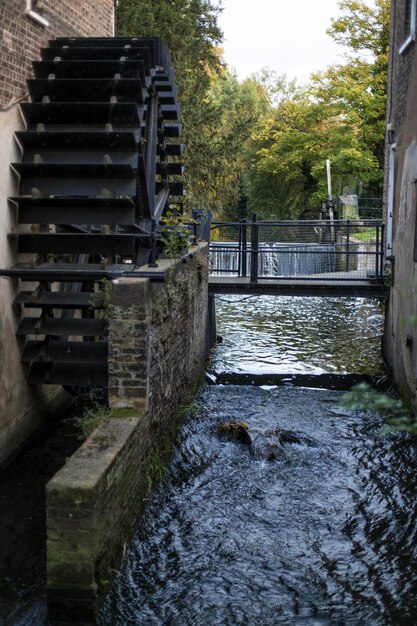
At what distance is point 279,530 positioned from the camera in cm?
524

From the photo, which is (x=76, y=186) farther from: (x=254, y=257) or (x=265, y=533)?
(x=265, y=533)

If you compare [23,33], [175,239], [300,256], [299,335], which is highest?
[23,33]

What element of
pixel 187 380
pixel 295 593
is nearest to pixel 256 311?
pixel 187 380

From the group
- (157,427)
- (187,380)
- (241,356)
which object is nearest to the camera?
(157,427)

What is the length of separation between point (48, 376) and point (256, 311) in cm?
1017

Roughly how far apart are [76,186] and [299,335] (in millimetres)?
7445

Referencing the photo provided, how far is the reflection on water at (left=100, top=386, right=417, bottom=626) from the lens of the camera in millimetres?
4195

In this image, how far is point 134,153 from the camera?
7406 mm

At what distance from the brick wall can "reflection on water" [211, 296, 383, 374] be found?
5.38 meters

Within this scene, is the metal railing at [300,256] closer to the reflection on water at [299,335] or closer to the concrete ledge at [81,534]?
the reflection on water at [299,335]

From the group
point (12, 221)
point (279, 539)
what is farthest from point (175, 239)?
point (279, 539)

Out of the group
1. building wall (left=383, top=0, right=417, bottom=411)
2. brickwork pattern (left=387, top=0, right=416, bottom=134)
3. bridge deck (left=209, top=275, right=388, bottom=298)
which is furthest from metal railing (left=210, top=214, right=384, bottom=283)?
brickwork pattern (left=387, top=0, right=416, bottom=134)

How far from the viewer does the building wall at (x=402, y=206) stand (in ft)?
26.0

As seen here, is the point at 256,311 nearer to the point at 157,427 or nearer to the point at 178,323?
the point at 178,323
